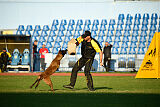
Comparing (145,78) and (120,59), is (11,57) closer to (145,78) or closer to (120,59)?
(120,59)

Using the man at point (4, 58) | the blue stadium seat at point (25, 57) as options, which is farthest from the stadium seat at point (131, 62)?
the man at point (4, 58)

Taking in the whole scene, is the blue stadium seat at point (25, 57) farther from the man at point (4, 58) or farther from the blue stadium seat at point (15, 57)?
the man at point (4, 58)

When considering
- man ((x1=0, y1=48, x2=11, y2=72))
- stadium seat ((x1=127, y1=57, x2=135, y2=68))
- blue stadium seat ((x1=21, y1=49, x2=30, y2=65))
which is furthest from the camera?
stadium seat ((x1=127, y1=57, x2=135, y2=68))

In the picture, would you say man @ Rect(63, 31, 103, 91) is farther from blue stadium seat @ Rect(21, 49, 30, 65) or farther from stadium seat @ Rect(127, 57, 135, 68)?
stadium seat @ Rect(127, 57, 135, 68)

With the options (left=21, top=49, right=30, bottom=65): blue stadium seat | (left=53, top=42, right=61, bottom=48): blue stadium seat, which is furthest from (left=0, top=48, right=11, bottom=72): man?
(left=53, top=42, right=61, bottom=48): blue stadium seat

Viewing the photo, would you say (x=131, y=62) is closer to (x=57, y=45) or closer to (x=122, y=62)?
(x=122, y=62)

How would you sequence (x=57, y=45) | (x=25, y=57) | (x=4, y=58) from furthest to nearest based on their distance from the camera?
(x=57, y=45) < (x=25, y=57) < (x=4, y=58)

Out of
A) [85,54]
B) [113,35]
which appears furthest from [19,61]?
[85,54]

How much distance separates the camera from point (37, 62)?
82.5ft

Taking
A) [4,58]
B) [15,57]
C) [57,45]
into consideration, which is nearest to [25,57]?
[15,57]

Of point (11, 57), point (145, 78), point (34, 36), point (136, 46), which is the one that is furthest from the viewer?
point (34, 36)

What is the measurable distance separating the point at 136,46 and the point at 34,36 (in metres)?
9.16

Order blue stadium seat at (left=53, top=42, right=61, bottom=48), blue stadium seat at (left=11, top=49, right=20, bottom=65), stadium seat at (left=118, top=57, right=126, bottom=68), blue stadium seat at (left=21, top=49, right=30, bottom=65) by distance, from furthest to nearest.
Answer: blue stadium seat at (left=53, top=42, right=61, bottom=48)
stadium seat at (left=118, top=57, right=126, bottom=68)
blue stadium seat at (left=11, top=49, right=20, bottom=65)
blue stadium seat at (left=21, top=49, right=30, bottom=65)

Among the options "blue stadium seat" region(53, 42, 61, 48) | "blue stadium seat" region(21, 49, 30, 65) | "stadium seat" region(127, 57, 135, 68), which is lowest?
"stadium seat" region(127, 57, 135, 68)
